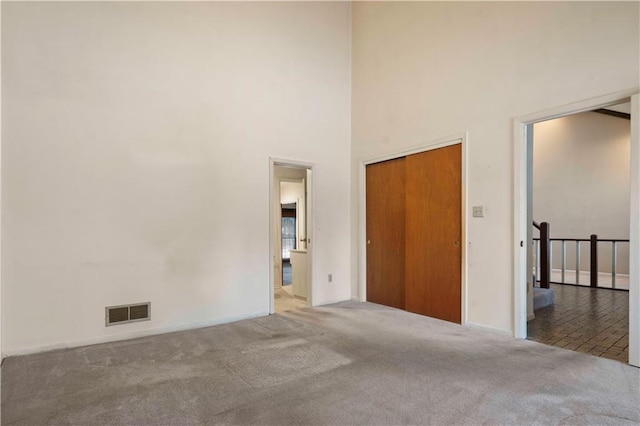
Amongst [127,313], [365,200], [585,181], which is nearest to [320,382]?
[127,313]

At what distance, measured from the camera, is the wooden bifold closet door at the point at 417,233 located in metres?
3.86

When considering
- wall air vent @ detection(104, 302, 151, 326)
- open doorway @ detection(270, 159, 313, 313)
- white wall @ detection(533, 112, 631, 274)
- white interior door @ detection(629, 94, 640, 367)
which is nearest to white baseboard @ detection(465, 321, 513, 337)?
white interior door @ detection(629, 94, 640, 367)

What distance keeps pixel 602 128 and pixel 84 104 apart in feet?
31.0

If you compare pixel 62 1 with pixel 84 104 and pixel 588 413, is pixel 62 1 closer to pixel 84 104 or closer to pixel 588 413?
pixel 84 104

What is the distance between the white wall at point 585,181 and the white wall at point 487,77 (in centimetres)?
536

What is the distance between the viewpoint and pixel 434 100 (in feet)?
13.4

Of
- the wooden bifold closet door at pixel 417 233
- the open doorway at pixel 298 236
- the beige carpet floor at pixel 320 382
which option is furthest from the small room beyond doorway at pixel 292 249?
the beige carpet floor at pixel 320 382

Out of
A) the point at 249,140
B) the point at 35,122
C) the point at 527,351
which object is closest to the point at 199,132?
the point at 249,140

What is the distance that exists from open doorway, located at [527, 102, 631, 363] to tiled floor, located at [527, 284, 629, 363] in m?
0.07

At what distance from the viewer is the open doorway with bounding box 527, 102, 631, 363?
5.85 meters

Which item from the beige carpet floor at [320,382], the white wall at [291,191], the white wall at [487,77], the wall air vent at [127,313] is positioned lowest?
the beige carpet floor at [320,382]

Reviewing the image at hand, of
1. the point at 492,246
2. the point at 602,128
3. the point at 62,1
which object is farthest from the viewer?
the point at 602,128

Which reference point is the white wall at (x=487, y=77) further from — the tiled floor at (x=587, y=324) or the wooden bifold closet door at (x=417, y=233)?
the tiled floor at (x=587, y=324)

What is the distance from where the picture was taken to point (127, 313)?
11.1 feet
